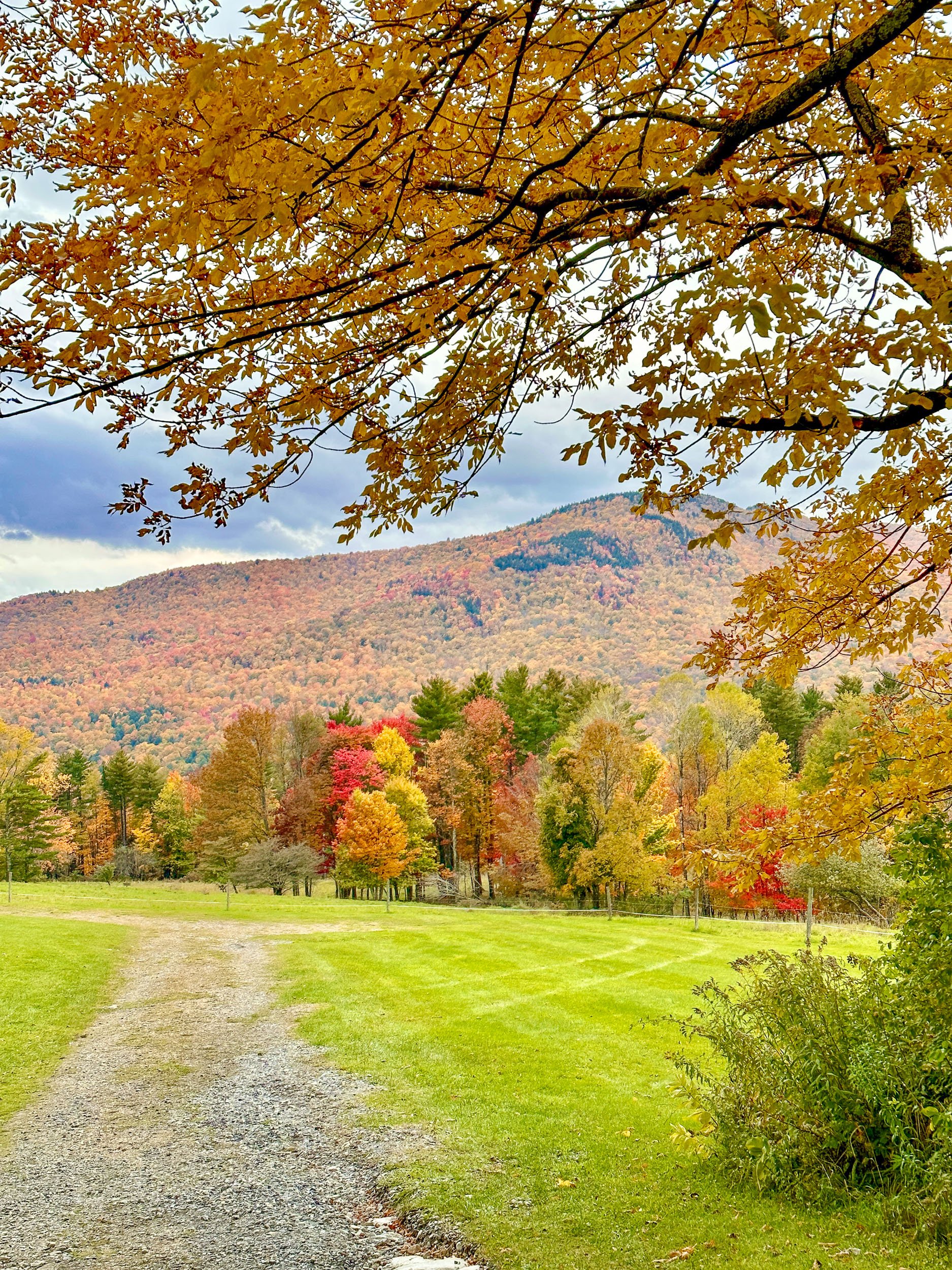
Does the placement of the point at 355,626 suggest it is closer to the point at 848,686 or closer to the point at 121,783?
the point at 121,783

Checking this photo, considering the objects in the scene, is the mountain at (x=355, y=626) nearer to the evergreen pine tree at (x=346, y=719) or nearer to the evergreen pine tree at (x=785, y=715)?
the evergreen pine tree at (x=346, y=719)

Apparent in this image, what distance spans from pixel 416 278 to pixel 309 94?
106cm

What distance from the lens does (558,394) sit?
14.4ft

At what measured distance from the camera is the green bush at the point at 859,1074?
172 inches

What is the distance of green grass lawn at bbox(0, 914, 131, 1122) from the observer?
9.16 meters

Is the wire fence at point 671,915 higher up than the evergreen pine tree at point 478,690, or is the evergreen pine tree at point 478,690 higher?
the evergreen pine tree at point 478,690

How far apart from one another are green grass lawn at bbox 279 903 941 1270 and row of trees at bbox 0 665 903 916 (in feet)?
23.0

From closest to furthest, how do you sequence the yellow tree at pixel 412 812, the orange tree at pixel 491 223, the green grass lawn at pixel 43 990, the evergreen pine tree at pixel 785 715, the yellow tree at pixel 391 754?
the orange tree at pixel 491 223, the green grass lawn at pixel 43 990, the yellow tree at pixel 412 812, the yellow tree at pixel 391 754, the evergreen pine tree at pixel 785 715

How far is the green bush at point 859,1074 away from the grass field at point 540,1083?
0.25 meters

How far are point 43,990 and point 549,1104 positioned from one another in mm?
9650

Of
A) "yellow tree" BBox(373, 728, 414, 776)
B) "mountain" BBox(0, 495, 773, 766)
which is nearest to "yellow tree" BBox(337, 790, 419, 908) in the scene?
"yellow tree" BBox(373, 728, 414, 776)

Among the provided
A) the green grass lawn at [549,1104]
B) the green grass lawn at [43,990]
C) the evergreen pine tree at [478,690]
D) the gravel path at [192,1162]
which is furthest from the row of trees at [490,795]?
the gravel path at [192,1162]

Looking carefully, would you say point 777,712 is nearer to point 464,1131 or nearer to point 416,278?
point 464,1131

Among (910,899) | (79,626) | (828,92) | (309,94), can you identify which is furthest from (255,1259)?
(79,626)
